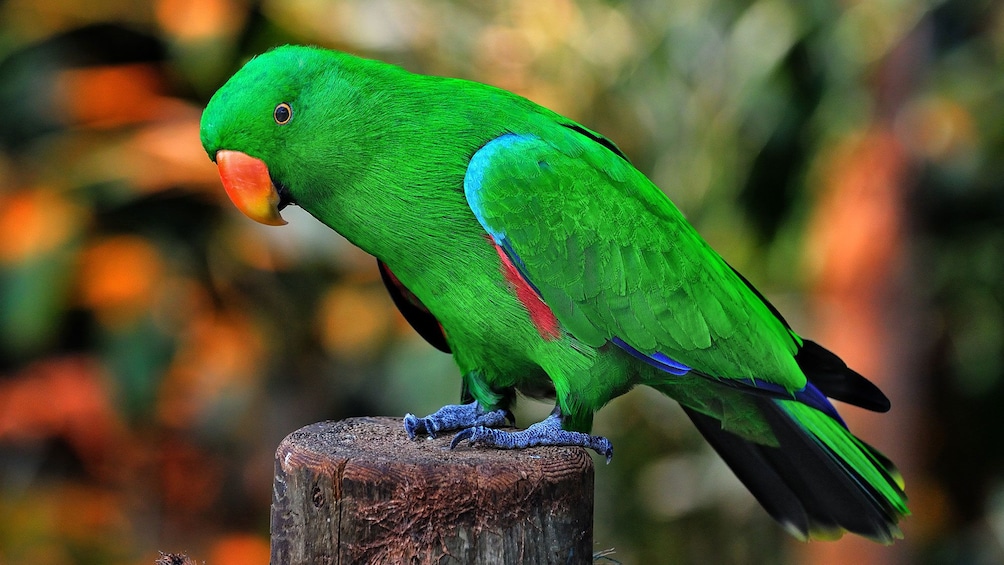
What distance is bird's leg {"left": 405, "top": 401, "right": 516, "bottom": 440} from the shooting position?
8.70 ft

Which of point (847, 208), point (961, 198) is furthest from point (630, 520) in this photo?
point (961, 198)

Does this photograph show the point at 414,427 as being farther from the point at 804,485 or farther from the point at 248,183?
the point at 804,485

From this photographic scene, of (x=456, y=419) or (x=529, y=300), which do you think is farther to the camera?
(x=456, y=419)

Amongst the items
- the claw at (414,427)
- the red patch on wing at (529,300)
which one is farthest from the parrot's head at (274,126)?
the claw at (414,427)

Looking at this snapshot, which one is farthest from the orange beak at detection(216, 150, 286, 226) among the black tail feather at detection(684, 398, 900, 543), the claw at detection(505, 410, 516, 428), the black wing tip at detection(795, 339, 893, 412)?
the black wing tip at detection(795, 339, 893, 412)

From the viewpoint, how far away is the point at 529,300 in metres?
2.65

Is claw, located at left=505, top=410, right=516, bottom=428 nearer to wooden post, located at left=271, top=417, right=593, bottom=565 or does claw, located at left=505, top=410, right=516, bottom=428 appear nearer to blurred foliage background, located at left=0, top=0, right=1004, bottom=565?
wooden post, located at left=271, top=417, right=593, bottom=565

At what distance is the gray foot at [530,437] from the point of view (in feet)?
8.25

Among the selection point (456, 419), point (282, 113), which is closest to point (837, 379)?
point (456, 419)

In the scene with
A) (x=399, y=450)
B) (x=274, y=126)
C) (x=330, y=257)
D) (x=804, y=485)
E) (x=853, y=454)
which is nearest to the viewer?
(x=399, y=450)

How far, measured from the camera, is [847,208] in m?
5.69

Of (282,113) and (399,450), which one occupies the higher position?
(282,113)

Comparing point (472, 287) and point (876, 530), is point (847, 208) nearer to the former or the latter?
point (876, 530)

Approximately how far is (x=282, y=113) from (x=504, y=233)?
2.18ft
